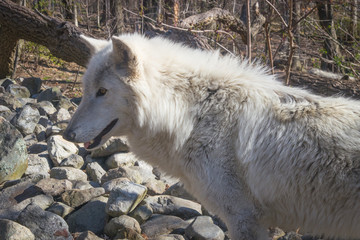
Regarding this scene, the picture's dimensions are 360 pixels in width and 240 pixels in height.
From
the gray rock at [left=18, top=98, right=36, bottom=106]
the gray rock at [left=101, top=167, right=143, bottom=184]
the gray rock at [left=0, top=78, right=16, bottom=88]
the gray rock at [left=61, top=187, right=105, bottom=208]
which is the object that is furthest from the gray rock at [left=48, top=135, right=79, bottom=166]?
the gray rock at [left=0, top=78, right=16, bottom=88]

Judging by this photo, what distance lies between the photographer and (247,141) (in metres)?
2.91

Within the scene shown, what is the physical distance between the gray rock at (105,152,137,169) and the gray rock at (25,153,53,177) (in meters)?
0.83

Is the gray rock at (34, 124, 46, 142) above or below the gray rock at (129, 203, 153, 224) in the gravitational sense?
below

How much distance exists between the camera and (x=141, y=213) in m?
4.11

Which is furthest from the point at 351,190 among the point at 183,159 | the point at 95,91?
the point at 95,91

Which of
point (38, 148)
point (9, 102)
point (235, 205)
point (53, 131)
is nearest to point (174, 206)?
point (235, 205)

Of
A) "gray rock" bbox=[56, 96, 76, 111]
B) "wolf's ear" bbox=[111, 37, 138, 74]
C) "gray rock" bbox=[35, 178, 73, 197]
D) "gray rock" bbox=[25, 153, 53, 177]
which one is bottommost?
"gray rock" bbox=[25, 153, 53, 177]

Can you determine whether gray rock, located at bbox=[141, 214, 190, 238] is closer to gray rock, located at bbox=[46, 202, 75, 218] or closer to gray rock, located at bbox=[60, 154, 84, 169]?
gray rock, located at bbox=[46, 202, 75, 218]

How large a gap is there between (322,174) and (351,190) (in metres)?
0.20

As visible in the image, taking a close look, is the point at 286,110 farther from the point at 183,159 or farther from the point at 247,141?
the point at 183,159

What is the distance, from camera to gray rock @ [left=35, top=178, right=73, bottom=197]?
450 cm

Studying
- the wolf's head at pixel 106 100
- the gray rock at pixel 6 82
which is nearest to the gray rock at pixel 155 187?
the wolf's head at pixel 106 100

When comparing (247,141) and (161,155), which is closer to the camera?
(247,141)

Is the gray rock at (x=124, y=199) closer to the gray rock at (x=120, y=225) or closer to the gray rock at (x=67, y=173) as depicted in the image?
the gray rock at (x=120, y=225)
